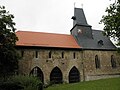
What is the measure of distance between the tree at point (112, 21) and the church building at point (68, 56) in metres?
12.9

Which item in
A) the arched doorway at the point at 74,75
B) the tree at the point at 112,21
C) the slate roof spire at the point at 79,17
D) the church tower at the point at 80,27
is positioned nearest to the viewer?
the tree at the point at 112,21

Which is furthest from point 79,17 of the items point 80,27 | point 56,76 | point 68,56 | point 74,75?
point 56,76

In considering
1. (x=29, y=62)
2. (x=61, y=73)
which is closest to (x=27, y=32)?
(x=29, y=62)

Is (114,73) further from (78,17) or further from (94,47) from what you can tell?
(78,17)

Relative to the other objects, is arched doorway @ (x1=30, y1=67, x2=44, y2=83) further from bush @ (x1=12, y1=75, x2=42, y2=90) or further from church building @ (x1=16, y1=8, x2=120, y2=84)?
bush @ (x1=12, y1=75, x2=42, y2=90)

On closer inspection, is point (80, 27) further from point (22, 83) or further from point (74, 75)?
point (22, 83)

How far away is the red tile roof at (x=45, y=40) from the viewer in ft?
97.0

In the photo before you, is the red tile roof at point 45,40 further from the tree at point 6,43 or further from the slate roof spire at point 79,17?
the tree at point 6,43

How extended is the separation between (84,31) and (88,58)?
5.82 m

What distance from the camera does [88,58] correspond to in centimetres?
3192

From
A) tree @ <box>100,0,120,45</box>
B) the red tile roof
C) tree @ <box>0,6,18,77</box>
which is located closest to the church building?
the red tile roof

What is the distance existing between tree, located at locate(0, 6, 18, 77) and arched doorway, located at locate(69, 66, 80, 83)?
11362mm

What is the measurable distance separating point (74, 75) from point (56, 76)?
3013mm

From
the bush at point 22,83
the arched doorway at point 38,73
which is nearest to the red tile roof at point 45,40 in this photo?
the arched doorway at point 38,73
